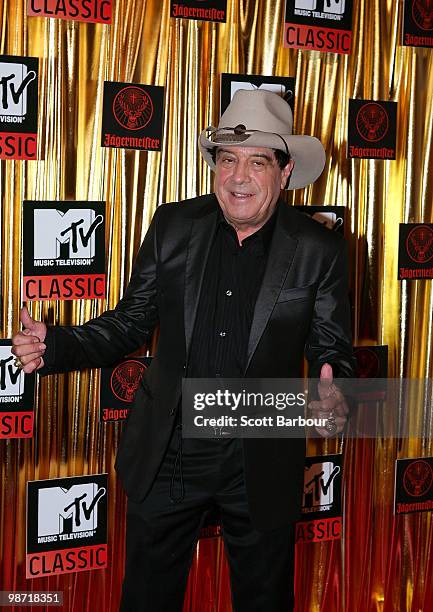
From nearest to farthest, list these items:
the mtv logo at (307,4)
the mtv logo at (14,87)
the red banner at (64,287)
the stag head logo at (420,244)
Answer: the mtv logo at (14,87), the red banner at (64,287), the mtv logo at (307,4), the stag head logo at (420,244)

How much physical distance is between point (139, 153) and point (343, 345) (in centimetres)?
101

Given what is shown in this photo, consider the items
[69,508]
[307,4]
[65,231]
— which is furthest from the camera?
[307,4]

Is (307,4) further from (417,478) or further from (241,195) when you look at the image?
(417,478)

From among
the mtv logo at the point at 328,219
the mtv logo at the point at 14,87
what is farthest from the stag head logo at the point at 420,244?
the mtv logo at the point at 14,87

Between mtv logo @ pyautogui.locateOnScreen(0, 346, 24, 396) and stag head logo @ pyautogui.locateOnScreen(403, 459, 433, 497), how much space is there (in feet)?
4.81

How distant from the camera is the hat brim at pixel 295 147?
1877 millimetres

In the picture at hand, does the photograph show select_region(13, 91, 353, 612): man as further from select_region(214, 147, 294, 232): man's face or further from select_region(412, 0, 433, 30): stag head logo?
select_region(412, 0, 433, 30): stag head logo

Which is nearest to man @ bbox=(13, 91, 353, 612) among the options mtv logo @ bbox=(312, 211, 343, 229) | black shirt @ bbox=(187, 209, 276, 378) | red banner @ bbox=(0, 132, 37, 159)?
black shirt @ bbox=(187, 209, 276, 378)

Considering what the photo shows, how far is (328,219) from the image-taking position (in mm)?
2801

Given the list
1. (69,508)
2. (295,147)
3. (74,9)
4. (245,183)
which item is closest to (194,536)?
(69,508)

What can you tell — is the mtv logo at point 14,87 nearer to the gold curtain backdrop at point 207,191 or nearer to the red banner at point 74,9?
the gold curtain backdrop at point 207,191

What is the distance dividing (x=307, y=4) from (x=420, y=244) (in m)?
0.93

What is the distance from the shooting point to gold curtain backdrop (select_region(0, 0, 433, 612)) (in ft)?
8.02

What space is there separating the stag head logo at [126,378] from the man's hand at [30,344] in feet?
2.63
